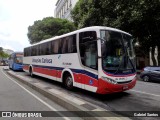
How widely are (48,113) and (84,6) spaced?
1988 cm

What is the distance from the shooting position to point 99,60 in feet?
26.0

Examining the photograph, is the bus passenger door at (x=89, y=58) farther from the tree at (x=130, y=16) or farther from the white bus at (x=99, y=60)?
the tree at (x=130, y=16)

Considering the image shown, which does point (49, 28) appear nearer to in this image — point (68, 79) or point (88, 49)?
point (68, 79)

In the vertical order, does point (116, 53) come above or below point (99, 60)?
above

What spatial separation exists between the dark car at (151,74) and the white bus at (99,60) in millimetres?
8893

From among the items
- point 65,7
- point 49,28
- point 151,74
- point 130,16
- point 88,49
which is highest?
point 65,7

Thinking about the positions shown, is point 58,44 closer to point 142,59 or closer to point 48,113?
point 48,113

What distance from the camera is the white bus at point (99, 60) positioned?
26.1ft

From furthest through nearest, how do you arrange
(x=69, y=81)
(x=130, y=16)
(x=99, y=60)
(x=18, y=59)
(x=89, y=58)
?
(x=18, y=59)
(x=130, y=16)
(x=69, y=81)
(x=89, y=58)
(x=99, y=60)

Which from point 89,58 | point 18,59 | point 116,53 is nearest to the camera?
point 116,53

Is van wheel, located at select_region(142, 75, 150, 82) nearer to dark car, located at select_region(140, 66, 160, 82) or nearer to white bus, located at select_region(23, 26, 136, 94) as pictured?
dark car, located at select_region(140, 66, 160, 82)

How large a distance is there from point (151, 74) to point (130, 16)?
6.01m

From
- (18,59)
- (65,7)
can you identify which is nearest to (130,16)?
(18,59)

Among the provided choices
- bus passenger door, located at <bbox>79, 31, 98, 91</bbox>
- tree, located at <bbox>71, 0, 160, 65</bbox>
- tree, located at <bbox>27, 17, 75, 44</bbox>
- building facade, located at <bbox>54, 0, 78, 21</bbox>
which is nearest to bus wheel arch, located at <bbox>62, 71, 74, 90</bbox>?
bus passenger door, located at <bbox>79, 31, 98, 91</bbox>
